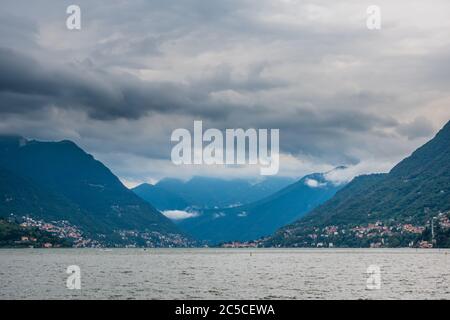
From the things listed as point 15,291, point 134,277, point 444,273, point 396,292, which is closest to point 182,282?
point 134,277

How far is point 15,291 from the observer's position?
9900 centimetres

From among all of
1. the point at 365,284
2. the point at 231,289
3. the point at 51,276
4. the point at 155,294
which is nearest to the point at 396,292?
the point at 365,284

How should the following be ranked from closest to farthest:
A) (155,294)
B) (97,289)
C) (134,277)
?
(155,294)
(97,289)
(134,277)

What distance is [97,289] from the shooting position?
101 m
